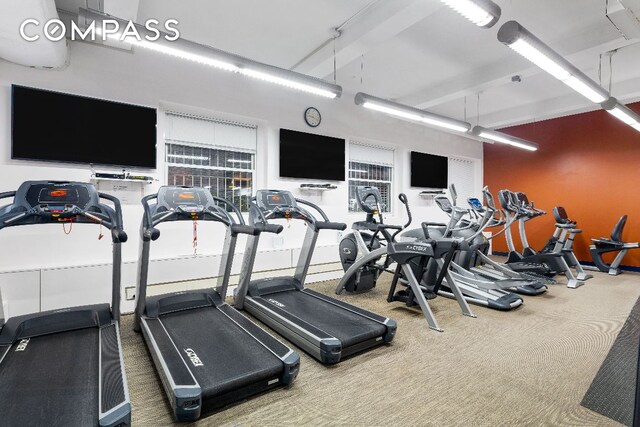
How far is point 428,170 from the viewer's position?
309 inches

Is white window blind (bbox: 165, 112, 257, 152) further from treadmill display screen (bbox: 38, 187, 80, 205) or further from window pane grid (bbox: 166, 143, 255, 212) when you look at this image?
treadmill display screen (bbox: 38, 187, 80, 205)

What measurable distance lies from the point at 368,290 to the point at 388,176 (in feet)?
11.1

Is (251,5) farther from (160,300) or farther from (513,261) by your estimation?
(513,261)

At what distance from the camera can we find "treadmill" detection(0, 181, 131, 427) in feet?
5.38

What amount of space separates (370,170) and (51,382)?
6.21m

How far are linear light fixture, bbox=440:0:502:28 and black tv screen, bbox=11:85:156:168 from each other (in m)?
3.74

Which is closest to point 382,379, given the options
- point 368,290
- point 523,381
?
point 523,381

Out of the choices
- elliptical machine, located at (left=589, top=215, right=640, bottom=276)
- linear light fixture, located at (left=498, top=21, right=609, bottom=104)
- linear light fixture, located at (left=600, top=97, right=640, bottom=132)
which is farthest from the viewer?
elliptical machine, located at (left=589, top=215, right=640, bottom=276)

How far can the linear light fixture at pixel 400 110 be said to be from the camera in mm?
4805

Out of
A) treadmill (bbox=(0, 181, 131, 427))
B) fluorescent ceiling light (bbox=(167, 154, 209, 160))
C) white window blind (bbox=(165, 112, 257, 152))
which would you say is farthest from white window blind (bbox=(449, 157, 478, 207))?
treadmill (bbox=(0, 181, 131, 427))

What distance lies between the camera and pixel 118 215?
2.82 metres

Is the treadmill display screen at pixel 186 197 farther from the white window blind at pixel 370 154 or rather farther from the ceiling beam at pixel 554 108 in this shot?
the ceiling beam at pixel 554 108

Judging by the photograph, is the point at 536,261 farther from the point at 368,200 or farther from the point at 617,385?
the point at 617,385

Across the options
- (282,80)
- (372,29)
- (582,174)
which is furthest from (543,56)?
(582,174)
